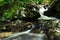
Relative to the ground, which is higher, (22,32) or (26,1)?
(26,1)

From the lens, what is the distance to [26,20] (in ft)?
55.7

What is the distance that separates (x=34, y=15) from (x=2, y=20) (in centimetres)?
302

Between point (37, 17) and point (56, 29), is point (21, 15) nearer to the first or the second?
point (37, 17)

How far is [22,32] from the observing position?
47.1 feet

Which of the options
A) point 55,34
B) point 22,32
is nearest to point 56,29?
point 55,34

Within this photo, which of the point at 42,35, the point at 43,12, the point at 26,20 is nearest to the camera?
the point at 42,35

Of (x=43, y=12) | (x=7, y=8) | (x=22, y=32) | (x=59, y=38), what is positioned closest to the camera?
(x=59, y=38)

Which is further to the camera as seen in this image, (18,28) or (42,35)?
(18,28)

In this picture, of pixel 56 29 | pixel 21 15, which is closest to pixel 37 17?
pixel 21 15

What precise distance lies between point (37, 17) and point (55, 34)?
678cm

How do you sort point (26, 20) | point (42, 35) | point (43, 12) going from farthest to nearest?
1. point (43, 12)
2. point (26, 20)
3. point (42, 35)

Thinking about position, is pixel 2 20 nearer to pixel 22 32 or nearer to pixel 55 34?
pixel 22 32

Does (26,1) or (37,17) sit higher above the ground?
(26,1)

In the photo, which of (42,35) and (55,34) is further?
(42,35)
